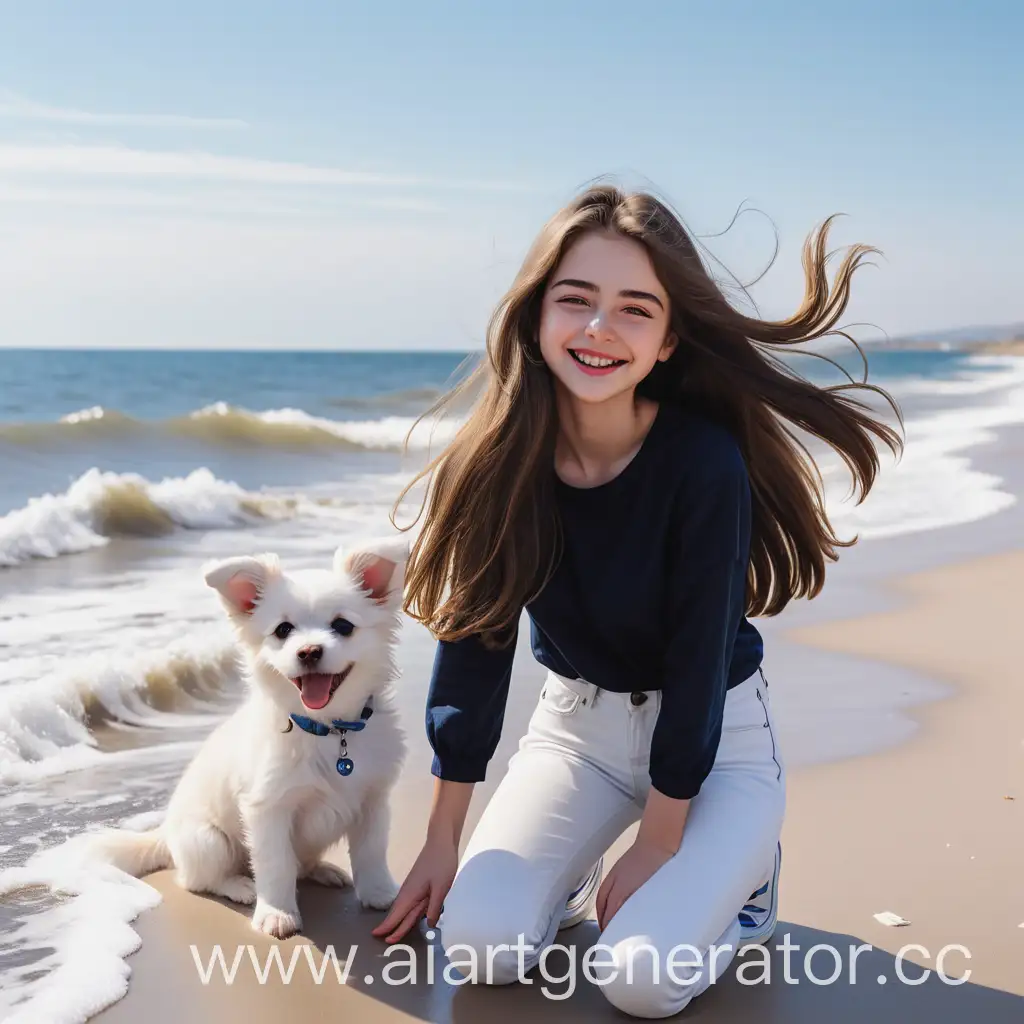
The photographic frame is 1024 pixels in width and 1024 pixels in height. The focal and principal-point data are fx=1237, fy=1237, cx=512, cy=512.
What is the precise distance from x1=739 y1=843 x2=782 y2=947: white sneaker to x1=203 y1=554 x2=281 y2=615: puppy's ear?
1.24m

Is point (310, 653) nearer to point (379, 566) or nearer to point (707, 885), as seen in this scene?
point (379, 566)

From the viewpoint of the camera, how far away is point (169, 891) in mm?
2920

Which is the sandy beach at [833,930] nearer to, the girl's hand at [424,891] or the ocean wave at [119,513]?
the girl's hand at [424,891]

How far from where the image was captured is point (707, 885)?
95.7 inches

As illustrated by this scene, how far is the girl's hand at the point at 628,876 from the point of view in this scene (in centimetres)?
248

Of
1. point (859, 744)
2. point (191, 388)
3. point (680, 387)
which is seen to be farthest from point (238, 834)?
point (191, 388)

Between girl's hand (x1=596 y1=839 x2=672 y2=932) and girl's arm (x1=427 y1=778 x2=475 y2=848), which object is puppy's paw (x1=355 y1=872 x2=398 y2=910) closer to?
girl's arm (x1=427 y1=778 x2=475 y2=848)

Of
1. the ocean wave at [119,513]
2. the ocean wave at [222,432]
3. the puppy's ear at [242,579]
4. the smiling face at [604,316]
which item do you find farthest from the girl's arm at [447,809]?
the ocean wave at [222,432]

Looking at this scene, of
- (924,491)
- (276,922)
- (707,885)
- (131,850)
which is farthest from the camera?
(924,491)

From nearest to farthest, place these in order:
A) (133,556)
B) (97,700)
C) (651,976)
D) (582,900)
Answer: (651,976)
(582,900)
(97,700)
(133,556)

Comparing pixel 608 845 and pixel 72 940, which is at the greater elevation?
pixel 608 845

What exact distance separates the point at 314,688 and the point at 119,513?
21.4ft

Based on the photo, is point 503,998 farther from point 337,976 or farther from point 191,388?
point 191,388

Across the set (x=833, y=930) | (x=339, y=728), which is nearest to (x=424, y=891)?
(x=339, y=728)
